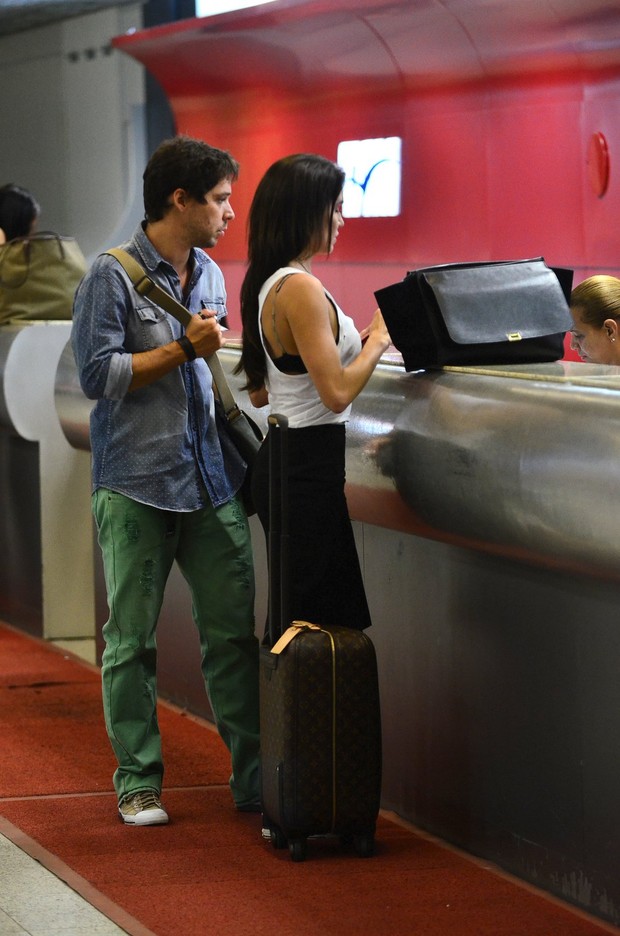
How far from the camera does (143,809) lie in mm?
3930

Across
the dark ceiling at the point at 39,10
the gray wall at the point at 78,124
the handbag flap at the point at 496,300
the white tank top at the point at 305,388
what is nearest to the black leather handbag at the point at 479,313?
the handbag flap at the point at 496,300

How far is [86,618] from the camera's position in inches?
262

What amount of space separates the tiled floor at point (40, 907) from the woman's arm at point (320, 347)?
121cm

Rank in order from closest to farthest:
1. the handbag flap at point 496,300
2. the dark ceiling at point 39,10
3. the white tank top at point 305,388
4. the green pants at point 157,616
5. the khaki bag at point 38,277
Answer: the handbag flap at point 496,300 → the white tank top at point 305,388 → the green pants at point 157,616 → the khaki bag at point 38,277 → the dark ceiling at point 39,10

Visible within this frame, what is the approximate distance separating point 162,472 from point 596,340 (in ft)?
3.71

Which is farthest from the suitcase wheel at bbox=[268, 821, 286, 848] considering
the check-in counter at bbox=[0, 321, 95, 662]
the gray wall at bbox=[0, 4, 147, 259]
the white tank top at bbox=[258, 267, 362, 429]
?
the gray wall at bbox=[0, 4, 147, 259]

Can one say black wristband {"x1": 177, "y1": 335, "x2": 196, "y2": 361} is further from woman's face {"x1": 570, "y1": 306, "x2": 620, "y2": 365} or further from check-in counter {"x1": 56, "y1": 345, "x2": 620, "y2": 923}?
woman's face {"x1": 570, "y1": 306, "x2": 620, "y2": 365}

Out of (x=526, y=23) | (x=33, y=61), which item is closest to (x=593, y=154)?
(x=526, y=23)

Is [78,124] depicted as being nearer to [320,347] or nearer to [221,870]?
[320,347]

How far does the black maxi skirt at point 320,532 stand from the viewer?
3557 millimetres

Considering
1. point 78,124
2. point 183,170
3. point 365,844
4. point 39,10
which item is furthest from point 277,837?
point 39,10

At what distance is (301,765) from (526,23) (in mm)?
5738

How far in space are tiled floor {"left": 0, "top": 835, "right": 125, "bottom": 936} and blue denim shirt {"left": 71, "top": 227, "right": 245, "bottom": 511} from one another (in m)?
0.92

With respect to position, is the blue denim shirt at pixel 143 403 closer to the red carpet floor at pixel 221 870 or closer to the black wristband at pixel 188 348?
the black wristband at pixel 188 348
